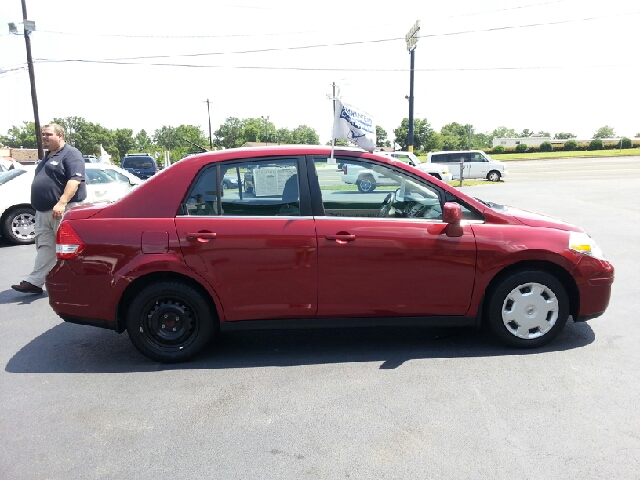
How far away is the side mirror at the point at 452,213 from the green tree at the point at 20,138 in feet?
514

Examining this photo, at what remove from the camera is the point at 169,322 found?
409 centimetres

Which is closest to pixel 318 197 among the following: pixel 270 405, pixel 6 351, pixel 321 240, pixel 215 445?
pixel 321 240

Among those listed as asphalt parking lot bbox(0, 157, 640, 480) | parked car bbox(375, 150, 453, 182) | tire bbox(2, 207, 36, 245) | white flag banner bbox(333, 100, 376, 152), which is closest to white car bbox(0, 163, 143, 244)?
tire bbox(2, 207, 36, 245)

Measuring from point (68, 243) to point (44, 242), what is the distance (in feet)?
6.92

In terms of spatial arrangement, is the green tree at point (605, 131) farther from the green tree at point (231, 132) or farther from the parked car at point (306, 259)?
the parked car at point (306, 259)

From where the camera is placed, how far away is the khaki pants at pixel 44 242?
570 centimetres

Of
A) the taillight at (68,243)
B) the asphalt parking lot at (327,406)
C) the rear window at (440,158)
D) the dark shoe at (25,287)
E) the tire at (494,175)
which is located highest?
the rear window at (440,158)

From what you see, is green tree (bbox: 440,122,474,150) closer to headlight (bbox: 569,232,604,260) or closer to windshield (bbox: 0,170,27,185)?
windshield (bbox: 0,170,27,185)

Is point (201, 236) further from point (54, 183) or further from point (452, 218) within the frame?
point (54, 183)

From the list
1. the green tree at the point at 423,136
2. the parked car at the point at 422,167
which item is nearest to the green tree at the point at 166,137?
the green tree at the point at 423,136

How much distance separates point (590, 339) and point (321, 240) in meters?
2.51

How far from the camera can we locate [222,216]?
399 centimetres

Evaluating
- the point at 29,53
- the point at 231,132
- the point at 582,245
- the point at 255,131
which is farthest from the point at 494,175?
the point at 231,132

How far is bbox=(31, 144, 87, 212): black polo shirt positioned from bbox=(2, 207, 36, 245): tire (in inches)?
172
